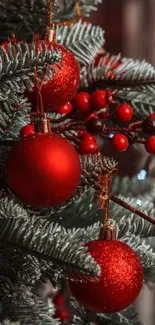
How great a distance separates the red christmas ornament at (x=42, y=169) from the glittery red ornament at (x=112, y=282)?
8cm

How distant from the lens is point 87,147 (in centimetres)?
52

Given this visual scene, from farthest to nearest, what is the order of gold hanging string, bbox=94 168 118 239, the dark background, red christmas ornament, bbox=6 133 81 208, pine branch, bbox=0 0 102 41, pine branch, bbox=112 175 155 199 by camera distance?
the dark background < pine branch, bbox=112 175 155 199 < pine branch, bbox=0 0 102 41 < gold hanging string, bbox=94 168 118 239 < red christmas ornament, bbox=6 133 81 208

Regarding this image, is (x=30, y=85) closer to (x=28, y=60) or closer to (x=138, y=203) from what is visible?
(x=28, y=60)

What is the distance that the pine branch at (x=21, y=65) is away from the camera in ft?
1.55

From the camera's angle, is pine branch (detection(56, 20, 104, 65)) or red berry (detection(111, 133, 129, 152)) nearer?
red berry (detection(111, 133, 129, 152))

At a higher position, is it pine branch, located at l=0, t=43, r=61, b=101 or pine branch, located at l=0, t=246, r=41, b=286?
pine branch, located at l=0, t=43, r=61, b=101

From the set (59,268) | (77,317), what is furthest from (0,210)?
(77,317)

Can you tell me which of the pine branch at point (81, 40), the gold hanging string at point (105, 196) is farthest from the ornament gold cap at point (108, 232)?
the pine branch at point (81, 40)

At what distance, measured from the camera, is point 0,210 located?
0.55 m

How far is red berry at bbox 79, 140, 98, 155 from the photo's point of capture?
0.52 m

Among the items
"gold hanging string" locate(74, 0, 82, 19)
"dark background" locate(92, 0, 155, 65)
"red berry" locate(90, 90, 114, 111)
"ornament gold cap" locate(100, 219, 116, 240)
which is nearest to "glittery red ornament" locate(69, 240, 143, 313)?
"ornament gold cap" locate(100, 219, 116, 240)

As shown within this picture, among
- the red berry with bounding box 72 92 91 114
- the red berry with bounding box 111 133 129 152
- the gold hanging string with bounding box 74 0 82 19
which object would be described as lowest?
the red berry with bounding box 111 133 129 152

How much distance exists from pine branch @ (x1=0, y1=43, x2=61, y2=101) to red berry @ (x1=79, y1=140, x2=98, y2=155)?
0.07 metres

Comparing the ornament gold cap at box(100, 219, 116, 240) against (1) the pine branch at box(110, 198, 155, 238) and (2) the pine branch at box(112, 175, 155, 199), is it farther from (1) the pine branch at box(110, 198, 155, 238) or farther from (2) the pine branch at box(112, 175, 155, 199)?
(2) the pine branch at box(112, 175, 155, 199)
